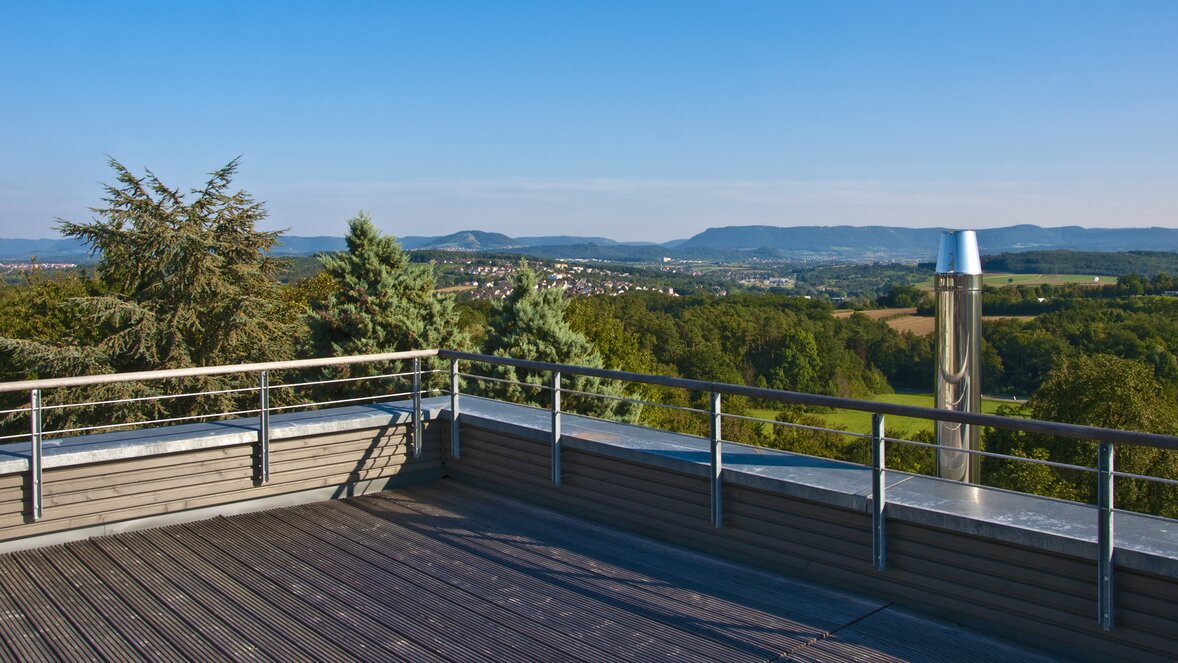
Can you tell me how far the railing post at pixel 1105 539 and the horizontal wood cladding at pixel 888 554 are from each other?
53mm

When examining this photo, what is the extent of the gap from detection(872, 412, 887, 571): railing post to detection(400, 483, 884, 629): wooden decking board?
9.1 inches

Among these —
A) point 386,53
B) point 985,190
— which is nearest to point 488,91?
point 386,53

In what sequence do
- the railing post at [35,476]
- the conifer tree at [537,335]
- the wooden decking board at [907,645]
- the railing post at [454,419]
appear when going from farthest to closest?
the conifer tree at [537,335] < the railing post at [454,419] < the railing post at [35,476] < the wooden decking board at [907,645]

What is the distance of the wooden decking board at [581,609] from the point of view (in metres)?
3.32

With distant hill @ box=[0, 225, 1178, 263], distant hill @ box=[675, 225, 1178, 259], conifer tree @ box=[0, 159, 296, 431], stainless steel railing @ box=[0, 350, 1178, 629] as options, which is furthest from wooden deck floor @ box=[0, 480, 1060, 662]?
distant hill @ box=[675, 225, 1178, 259]

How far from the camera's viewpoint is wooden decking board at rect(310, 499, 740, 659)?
3320 millimetres

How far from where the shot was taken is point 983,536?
11.1ft

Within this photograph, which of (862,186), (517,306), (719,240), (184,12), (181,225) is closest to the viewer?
(517,306)

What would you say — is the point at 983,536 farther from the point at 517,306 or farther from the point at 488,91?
the point at 488,91

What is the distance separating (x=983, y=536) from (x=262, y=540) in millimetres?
3791

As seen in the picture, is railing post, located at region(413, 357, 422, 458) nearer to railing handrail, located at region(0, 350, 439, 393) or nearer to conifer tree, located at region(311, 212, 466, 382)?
railing handrail, located at region(0, 350, 439, 393)

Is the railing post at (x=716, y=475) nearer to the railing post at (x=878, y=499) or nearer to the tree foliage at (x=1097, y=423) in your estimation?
the railing post at (x=878, y=499)

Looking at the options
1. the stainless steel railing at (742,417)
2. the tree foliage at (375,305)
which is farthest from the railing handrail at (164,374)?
the tree foliage at (375,305)

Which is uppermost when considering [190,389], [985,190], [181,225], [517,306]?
[985,190]
